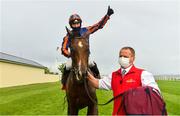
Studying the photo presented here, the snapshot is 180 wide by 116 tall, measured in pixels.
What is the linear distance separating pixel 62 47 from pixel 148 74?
3.27 meters

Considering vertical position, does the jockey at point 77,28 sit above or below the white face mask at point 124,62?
above

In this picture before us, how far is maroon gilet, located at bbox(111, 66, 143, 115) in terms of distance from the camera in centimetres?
490

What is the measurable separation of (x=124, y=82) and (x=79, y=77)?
187 centimetres

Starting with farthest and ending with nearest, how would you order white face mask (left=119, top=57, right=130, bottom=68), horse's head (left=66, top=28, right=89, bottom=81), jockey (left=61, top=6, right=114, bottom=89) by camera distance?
1. jockey (left=61, top=6, right=114, bottom=89)
2. horse's head (left=66, top=28, right=89, bottom=81)
3. white face mask (left=119, top=57, right=130, bottom=68)

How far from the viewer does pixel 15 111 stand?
1540 cm

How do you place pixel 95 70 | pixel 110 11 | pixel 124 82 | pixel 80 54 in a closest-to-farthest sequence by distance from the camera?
pixel 124 82 < pixel 80 54 < pixel 110 11 < pixel 95 70

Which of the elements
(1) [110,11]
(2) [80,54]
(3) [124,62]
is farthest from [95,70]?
(3) [124,62]

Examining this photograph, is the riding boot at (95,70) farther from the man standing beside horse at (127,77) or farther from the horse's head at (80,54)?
the man standing beside horse at (127,77)

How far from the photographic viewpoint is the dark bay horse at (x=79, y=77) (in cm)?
657

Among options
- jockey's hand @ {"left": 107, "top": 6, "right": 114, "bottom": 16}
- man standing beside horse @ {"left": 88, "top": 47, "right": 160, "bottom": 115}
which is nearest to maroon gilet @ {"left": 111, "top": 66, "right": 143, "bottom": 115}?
man standing beside horse @ {"left": 88, "top": 47, "right": 160, "bottom": 115}

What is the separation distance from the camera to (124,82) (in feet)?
16.3

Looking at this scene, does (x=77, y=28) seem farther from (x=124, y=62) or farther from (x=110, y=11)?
(x=124, y=62)

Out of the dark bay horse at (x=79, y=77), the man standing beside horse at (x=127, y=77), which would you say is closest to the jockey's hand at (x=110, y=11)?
the dark bay horse at (x=79, y=77)

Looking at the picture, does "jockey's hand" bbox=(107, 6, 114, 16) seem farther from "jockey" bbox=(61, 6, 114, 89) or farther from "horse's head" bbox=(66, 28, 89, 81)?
"horse's head" bbox=(66, 28, 89, 81)
